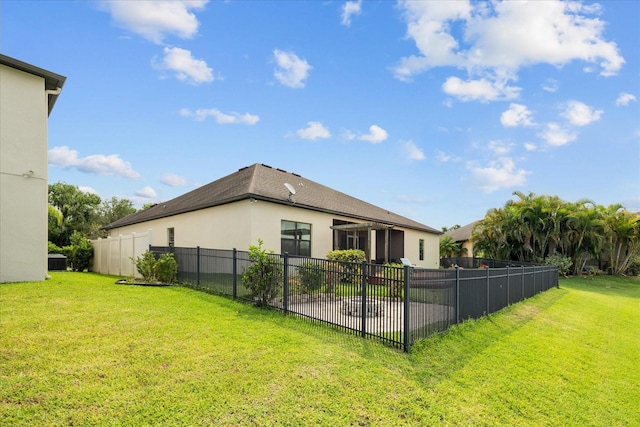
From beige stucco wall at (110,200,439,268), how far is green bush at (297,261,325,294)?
5.43m

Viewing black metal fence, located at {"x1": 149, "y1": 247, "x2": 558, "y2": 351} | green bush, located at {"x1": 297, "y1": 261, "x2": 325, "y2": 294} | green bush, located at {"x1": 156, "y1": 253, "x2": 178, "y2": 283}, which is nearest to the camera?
black metal fence, located at {"x1": 149, "y1": 247, "x2": 558, "y2": 351}

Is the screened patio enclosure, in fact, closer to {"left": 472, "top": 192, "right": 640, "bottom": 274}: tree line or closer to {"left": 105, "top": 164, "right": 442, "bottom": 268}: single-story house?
{"left": 105, "top": 164, "right": 442, "bottom": 268}: single-story house

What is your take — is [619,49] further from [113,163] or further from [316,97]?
[113,163]

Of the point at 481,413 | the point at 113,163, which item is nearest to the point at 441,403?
the point at 481,413

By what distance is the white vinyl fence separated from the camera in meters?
14.5

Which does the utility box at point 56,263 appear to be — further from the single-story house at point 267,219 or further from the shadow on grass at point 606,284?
the shadow on grass at point 606,284

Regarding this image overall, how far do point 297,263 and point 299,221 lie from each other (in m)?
6.96

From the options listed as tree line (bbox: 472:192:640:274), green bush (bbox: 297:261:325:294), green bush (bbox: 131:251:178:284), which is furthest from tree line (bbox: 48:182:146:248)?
tree line (bbox: 472:192:640:274)

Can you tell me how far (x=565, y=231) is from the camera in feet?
80.4

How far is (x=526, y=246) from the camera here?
25.6 metres

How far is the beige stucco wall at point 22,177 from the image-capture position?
445 inches

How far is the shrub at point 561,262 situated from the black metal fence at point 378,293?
16797mm

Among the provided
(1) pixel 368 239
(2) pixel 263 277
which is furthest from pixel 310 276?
(1) pixel 368 239

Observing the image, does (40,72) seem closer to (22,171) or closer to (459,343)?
(22,171)
